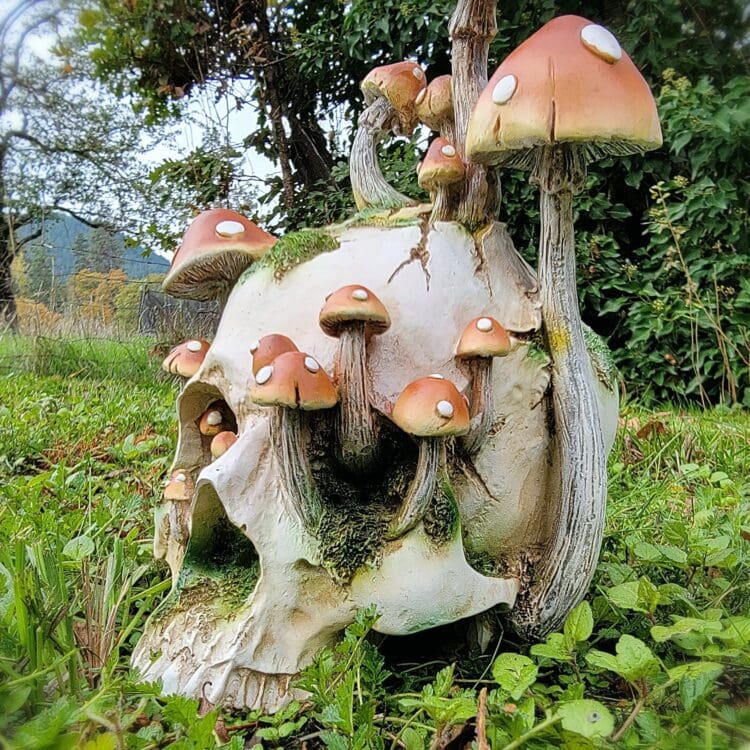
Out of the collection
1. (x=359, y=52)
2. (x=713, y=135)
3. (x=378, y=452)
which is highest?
(x=359, y=52)

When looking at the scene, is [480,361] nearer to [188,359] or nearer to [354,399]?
[354,399]

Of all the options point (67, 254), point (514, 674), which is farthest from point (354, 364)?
point (67, 254)

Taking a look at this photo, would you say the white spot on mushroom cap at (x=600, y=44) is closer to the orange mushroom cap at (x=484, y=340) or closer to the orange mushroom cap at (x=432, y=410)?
the orange mushroom cap at (x=484, y=340)

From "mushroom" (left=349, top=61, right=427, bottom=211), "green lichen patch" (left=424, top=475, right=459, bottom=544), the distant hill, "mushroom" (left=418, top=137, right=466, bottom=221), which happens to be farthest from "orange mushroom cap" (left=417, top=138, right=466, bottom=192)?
the distant hill

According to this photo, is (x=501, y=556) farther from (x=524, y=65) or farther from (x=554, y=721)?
(x=524, y=65)

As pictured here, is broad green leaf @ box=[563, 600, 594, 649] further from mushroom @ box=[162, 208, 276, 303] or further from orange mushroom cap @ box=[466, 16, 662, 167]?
mushroom @ box=[162, 208, 276, 303]

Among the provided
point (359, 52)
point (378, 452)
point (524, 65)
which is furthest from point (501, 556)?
point (359, 52)
